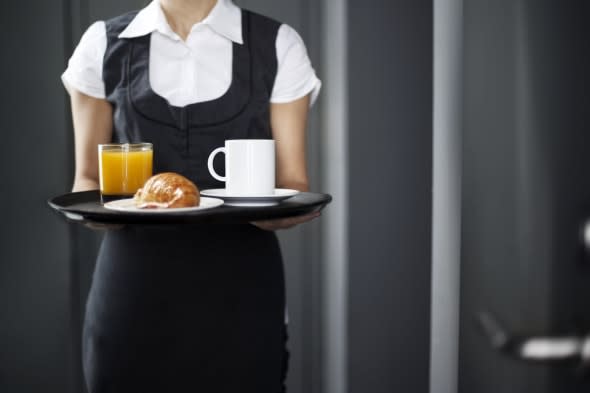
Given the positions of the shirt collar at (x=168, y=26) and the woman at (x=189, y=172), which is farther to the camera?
the shirt collar at (x=168, y=26)

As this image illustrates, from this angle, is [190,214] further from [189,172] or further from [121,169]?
[189,172]

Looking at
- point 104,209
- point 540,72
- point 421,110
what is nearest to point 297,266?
point 421,110

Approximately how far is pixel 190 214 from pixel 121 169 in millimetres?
297

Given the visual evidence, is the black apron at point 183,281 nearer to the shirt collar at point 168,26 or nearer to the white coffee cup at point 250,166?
the shirt collar at point 168,26

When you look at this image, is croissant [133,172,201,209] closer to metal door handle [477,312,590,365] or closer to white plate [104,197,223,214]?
white plate [104,197,223,214]

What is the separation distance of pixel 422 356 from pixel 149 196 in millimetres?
1049

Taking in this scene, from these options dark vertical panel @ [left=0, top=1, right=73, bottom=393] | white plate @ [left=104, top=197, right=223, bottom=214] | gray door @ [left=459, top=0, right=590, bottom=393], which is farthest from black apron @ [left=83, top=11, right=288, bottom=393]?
dark vertical panel @ [left=0, top=1, right=73, bottom=393]

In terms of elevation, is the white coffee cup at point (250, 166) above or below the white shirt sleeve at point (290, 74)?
below

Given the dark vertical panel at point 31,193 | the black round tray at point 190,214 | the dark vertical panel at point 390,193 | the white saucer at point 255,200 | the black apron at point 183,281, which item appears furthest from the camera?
the dark vertical panel at point 31,193

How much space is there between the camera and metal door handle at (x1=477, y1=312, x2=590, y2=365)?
0.61m

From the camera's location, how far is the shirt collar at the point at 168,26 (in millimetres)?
1241

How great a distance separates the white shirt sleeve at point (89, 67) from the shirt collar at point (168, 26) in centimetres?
5

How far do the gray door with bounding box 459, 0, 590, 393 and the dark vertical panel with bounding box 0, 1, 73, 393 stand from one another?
1340 mm

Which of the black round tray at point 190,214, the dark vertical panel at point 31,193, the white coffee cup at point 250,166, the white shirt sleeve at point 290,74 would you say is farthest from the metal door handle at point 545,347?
the dark vertical panel at point 31,193
